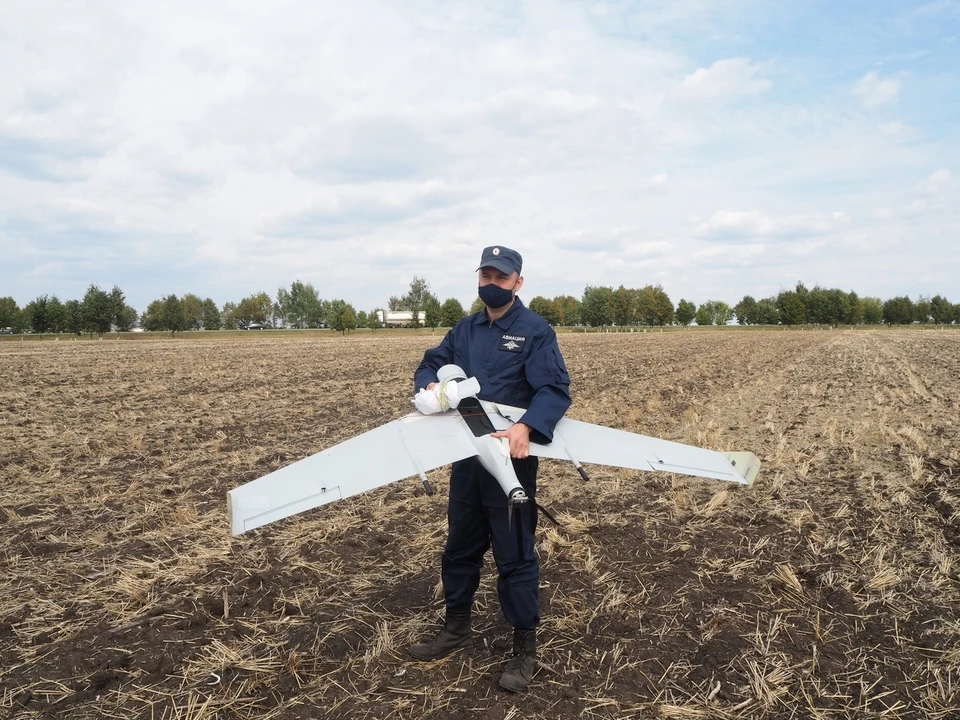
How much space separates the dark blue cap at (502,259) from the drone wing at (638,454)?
854mm

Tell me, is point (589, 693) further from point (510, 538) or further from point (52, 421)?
point (52, 421)

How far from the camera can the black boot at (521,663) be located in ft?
11.9

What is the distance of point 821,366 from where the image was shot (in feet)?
76.4

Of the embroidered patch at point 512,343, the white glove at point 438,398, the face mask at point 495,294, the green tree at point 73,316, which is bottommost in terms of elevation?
the white glove at point 438,398

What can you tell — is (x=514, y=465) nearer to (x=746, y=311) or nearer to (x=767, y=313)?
(x=767, y=313)

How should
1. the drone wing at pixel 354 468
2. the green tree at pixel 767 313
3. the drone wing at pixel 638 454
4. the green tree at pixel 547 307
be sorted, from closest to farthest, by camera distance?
1. the drone wing at pixel 354 468
2. the drone wing at pixel 638 454
3. the green tree at pixel 547 307
4. the green tree at pixel 767 313

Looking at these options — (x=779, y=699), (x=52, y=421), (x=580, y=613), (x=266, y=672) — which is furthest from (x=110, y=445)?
(x=779, y=699)

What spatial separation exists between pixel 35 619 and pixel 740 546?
222 inches

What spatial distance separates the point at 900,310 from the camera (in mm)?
132750

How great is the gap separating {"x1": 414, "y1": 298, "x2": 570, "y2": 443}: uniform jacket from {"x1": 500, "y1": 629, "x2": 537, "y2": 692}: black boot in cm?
118

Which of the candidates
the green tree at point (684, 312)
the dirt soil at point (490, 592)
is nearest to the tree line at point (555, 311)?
the green tree at point (684, 312)

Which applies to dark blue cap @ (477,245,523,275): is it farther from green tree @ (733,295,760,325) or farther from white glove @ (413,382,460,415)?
green tree @ (733,295,760,325)

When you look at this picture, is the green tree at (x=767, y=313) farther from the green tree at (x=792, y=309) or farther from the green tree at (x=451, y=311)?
the green tree at (x=451, y=311)

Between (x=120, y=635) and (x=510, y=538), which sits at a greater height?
(x=510, y=538)
